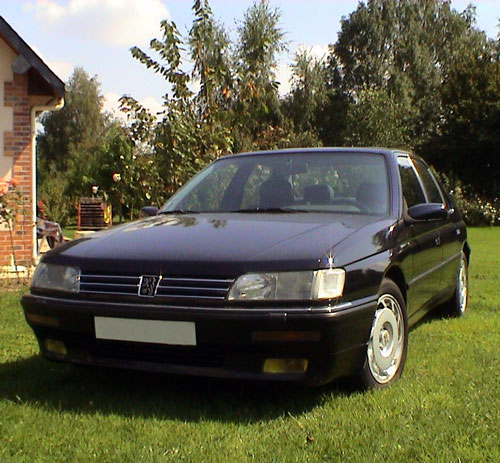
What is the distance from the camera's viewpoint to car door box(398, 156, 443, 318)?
471 centimetres

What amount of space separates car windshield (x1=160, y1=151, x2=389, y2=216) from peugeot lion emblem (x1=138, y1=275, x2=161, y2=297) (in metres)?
1.20

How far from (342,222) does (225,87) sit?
6.67 meters

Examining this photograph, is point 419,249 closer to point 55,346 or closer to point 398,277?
point 398,277

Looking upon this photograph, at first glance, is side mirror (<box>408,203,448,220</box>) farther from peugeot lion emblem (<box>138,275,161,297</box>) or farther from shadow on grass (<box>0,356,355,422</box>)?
peugeot lion emblem (<box>138,275,161,297</box>)

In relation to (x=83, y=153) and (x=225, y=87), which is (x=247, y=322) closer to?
(x=225, y=87)

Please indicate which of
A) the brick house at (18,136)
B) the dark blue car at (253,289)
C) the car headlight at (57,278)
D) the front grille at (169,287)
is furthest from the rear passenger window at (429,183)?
the brick house at (18,136)

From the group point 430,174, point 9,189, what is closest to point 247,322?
point 430,174

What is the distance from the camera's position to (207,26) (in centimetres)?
1055

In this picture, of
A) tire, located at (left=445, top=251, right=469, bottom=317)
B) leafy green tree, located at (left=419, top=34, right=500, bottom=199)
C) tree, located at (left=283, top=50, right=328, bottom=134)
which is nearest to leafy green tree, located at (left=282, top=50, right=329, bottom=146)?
tree, located at (left=283, top=50, right=328, bottom=134)

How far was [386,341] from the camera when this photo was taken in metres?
4.16

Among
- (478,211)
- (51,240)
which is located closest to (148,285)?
(51,240)

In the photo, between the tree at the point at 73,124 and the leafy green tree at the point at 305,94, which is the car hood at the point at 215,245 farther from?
the tree at the point at 73,124

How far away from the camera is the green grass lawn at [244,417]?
3133 mm

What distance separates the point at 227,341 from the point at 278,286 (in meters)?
0.36
